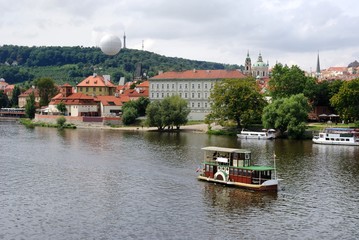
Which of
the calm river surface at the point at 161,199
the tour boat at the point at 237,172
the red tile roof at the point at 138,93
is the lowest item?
the calm river surface at the point at 161,199

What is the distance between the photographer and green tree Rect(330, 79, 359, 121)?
92062mm

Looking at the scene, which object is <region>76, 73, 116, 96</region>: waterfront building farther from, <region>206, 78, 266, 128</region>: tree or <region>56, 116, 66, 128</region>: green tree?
<region>206, 78, 266, 128</region>: tree

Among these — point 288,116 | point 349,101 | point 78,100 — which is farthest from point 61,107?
point 349,101

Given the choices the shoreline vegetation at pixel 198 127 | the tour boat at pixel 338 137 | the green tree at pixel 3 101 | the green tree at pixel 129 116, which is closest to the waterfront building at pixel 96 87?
the shoreline vegetation at pixel 198 127

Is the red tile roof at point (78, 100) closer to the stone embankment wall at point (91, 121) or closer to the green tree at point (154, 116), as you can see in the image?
the stone embankment wall at point (91, 121)

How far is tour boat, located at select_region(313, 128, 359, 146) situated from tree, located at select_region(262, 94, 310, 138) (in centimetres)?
492

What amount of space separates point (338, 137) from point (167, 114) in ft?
109

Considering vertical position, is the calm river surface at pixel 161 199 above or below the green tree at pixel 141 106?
below

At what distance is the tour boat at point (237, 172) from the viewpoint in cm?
4356

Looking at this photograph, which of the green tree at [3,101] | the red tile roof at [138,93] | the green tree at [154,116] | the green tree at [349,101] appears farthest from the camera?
the green tree at [3,101]

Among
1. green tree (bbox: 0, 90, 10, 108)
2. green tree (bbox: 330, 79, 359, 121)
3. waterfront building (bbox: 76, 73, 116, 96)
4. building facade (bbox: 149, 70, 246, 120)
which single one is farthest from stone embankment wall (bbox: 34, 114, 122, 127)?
green tree (bbox: 0, 90, 10, 108)

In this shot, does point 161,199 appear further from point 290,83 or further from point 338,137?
point 290,83

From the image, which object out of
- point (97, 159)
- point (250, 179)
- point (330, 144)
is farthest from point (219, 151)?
point (330, 144)

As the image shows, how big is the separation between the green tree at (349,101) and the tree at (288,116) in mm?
7468
